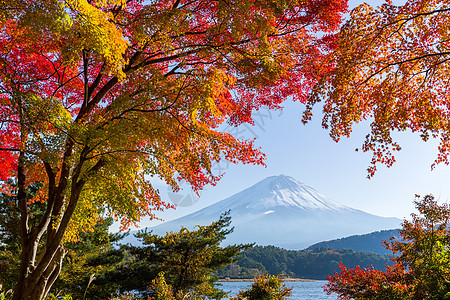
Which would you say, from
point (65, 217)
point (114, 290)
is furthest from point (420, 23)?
point (114, 290)

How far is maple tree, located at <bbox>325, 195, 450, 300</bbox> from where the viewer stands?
208 inches

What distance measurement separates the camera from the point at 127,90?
4.39 metres

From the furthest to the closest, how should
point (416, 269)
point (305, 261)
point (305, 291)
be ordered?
point (305, 261), point (305, 291), point (416, 269)

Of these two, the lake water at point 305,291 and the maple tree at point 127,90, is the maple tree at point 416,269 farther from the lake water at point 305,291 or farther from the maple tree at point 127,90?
the lake water at point 305,291

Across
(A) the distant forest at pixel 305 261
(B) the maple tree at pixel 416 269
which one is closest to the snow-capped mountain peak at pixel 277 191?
(A) the distant forest at pixel 305 261

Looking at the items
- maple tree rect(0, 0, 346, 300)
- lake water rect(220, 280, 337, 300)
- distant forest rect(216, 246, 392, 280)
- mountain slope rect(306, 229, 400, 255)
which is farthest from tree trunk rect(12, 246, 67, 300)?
mountain slope rect(306, 229, 400, 255)

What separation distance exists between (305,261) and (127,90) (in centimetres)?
5879

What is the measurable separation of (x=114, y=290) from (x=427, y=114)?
1126cm

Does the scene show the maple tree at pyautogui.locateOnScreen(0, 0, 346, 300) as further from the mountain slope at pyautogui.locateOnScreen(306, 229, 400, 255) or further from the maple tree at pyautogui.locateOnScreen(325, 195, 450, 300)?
the mountain slope at pyautogui.locateOnScreen(306, 229, 400, 255)

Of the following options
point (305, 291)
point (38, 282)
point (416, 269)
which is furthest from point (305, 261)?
point (38, 282)

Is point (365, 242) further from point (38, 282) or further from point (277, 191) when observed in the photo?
point (38, 282)

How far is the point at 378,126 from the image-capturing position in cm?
444

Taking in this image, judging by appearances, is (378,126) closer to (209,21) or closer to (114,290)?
(209,21)

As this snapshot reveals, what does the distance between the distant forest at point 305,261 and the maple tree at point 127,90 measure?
46.0m
